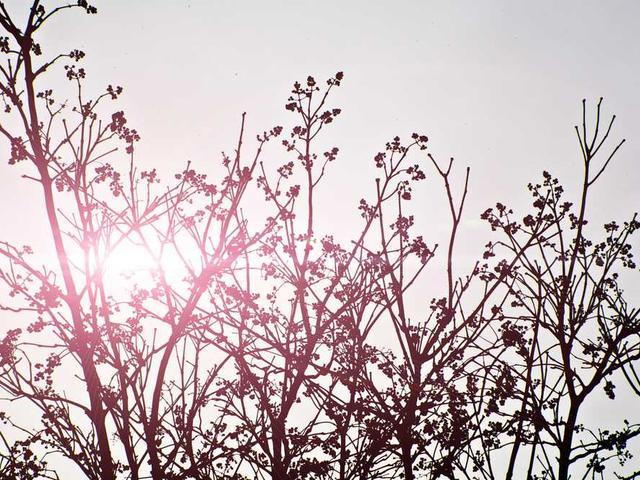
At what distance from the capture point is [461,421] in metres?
7.59

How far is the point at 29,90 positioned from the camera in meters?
4.85

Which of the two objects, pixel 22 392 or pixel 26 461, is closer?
pixel 22 392

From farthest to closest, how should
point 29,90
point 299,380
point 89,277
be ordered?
point 299,380 < point 89,277 < point 29,90

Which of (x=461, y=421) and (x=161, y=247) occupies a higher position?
(x=161, y=247)

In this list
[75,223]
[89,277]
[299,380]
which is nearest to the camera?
[89,277]

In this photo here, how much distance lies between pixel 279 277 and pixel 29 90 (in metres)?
3.91

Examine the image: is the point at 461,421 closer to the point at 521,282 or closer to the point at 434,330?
the point at 434,330

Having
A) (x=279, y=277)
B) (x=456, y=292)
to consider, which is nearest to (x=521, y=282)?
(x=456, y=292)

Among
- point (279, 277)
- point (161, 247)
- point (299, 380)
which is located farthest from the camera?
point (279, 277)

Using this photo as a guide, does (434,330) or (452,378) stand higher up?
(434,330)

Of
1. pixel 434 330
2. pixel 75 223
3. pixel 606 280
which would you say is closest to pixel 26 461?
pixel 75 223

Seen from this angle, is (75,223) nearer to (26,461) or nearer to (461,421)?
(26,461)

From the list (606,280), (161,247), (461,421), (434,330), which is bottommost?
(461,421)

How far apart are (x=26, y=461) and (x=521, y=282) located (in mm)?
8199
